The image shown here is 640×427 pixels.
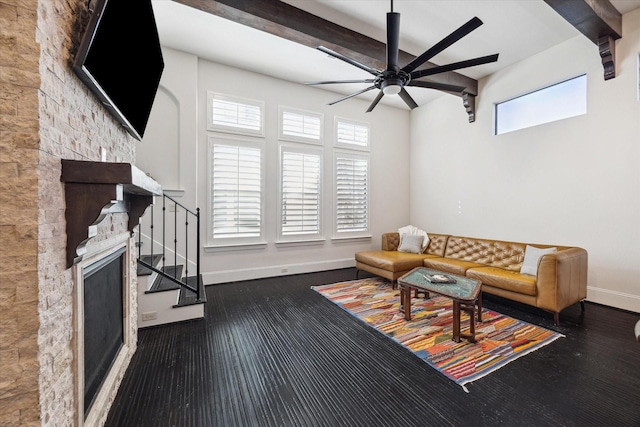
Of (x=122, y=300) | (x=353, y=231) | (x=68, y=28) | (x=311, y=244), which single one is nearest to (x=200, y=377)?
(x=122, y=300)

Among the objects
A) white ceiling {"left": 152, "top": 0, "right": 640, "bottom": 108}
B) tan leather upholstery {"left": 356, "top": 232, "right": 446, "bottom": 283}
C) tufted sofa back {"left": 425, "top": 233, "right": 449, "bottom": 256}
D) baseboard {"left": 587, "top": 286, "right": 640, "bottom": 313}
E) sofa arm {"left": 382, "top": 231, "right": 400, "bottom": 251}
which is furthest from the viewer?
sofa arm {"left": 382, "top": 231, "right": 400, "bottom": 251}

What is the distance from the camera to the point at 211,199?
434 cm

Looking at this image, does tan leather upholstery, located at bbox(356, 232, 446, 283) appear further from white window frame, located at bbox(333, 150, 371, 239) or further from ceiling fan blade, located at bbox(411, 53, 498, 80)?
ceiling fan blade, located at bbox(411, 53, 498, 80)

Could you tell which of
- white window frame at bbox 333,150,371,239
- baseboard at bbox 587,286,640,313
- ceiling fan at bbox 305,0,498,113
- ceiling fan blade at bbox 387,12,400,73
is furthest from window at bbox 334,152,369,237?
baseboard at bbox 587,286,640,313

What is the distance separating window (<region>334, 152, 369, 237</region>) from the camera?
17.9 feet

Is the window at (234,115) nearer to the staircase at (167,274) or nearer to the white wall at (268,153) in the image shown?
the white wall at (268,153)

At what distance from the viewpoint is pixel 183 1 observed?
264 cm

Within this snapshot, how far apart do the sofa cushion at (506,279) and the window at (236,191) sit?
3464 mm

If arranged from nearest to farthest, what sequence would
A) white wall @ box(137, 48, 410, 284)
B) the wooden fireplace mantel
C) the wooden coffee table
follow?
the wooden fireplace mantel, the wooden coffee table, white wall @ box(137, 48, 410, 284)

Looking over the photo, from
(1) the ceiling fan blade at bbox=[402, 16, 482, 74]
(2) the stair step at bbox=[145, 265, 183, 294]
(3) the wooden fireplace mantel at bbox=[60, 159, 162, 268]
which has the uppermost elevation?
(1) the ceiling fan blade at bbox=[402, 16, 482, 74]

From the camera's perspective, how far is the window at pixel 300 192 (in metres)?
4.92

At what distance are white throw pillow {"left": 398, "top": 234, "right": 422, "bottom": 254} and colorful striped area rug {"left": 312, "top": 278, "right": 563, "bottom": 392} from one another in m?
1.25

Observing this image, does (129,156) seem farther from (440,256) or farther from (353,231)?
(440,256)

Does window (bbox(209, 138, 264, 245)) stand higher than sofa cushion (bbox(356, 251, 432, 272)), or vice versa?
window (bbox(209, 138, 264, 245))
